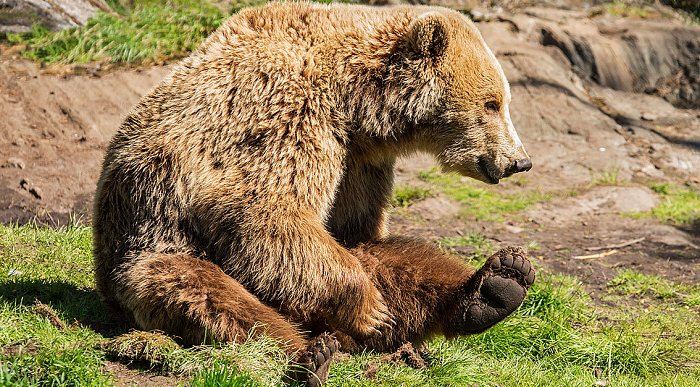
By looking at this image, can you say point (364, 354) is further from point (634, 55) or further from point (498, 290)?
point (634, 55)

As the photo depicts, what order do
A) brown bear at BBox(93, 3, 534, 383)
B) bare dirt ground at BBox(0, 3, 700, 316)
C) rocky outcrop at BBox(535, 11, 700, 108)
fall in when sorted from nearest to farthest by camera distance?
brown bear at BBox(93, 3, 534, 383) < bare dirt ground at BBox(0, 3, 700, 316) < rocky outcrop at BBox(535, 11, 700, 108)

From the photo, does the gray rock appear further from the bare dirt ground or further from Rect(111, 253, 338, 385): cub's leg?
Rect(111, 253, 338, 385): cub's leg

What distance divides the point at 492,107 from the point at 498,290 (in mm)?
1221

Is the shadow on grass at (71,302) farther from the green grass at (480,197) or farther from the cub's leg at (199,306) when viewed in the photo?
the green grass at (480,197)

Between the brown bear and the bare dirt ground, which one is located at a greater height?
the brown bear

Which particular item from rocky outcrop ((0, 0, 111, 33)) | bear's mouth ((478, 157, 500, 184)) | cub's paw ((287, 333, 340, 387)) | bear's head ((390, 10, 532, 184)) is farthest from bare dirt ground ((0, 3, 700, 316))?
cub's paw ((287, 333, 340, 387))

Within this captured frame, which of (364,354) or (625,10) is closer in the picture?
(364,354)

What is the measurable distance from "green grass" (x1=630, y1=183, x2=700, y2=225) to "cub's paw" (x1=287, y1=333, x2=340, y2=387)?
5.88 meters

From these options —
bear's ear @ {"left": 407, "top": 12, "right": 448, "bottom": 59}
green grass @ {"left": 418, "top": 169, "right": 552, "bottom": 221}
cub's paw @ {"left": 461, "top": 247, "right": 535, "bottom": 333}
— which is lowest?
green grass @ {"left": 418, "top": 169, "right": 552, "bottom": 221}

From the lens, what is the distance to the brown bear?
15.1 feet

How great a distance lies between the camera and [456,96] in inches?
204

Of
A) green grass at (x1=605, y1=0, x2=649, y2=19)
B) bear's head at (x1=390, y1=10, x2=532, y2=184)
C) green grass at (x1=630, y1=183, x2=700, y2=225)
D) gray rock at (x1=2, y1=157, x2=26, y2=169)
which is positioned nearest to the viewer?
bear's head at (x1=390, y1=10, x2=532, y2=184)

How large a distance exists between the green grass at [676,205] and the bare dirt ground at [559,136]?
154 millimetres

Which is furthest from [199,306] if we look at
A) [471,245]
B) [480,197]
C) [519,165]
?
[480,197]
